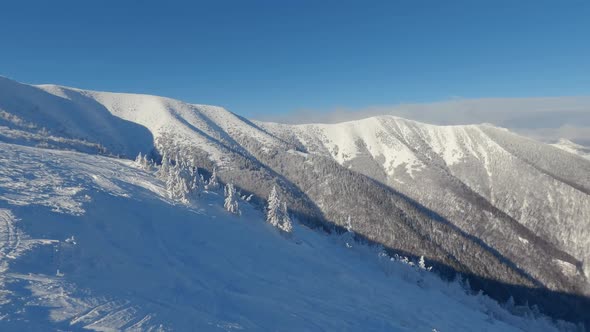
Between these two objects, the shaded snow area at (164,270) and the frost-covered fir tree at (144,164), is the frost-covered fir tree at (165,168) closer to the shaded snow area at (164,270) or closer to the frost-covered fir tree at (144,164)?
the shaded snow area at (164,270)

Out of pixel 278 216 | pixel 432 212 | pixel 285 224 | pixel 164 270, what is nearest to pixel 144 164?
pixel 278 216

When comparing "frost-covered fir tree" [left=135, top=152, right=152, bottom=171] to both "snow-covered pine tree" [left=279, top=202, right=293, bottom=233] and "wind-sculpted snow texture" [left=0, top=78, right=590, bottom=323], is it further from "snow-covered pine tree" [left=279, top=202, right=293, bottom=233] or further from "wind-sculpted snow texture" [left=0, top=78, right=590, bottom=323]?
"wind-sculpted snow texture" [left=0, top=78, right=590, bottom=323]

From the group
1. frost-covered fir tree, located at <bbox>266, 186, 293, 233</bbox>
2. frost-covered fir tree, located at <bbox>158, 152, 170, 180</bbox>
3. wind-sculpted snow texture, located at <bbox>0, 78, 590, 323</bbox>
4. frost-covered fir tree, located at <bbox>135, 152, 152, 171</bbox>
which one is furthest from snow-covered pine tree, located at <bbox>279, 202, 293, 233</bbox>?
wind-sculpted snow texture, located at <bbox>0, 78, 590, 323</bbox>

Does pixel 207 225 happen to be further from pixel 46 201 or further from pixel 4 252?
pixel 4 252

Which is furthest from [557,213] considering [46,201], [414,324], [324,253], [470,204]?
[46,201]

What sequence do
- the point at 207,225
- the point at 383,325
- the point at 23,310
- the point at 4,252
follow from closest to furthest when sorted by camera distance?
the point at 23,310 < the point at 4,252 < the point at 383,325 < the point at 207,225

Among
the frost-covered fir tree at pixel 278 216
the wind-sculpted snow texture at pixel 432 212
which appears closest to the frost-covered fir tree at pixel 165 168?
the frost-covered fir tree at pixel 278 216

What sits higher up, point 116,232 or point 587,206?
point 587,206

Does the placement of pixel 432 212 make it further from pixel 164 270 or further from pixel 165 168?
pixel 164 270
